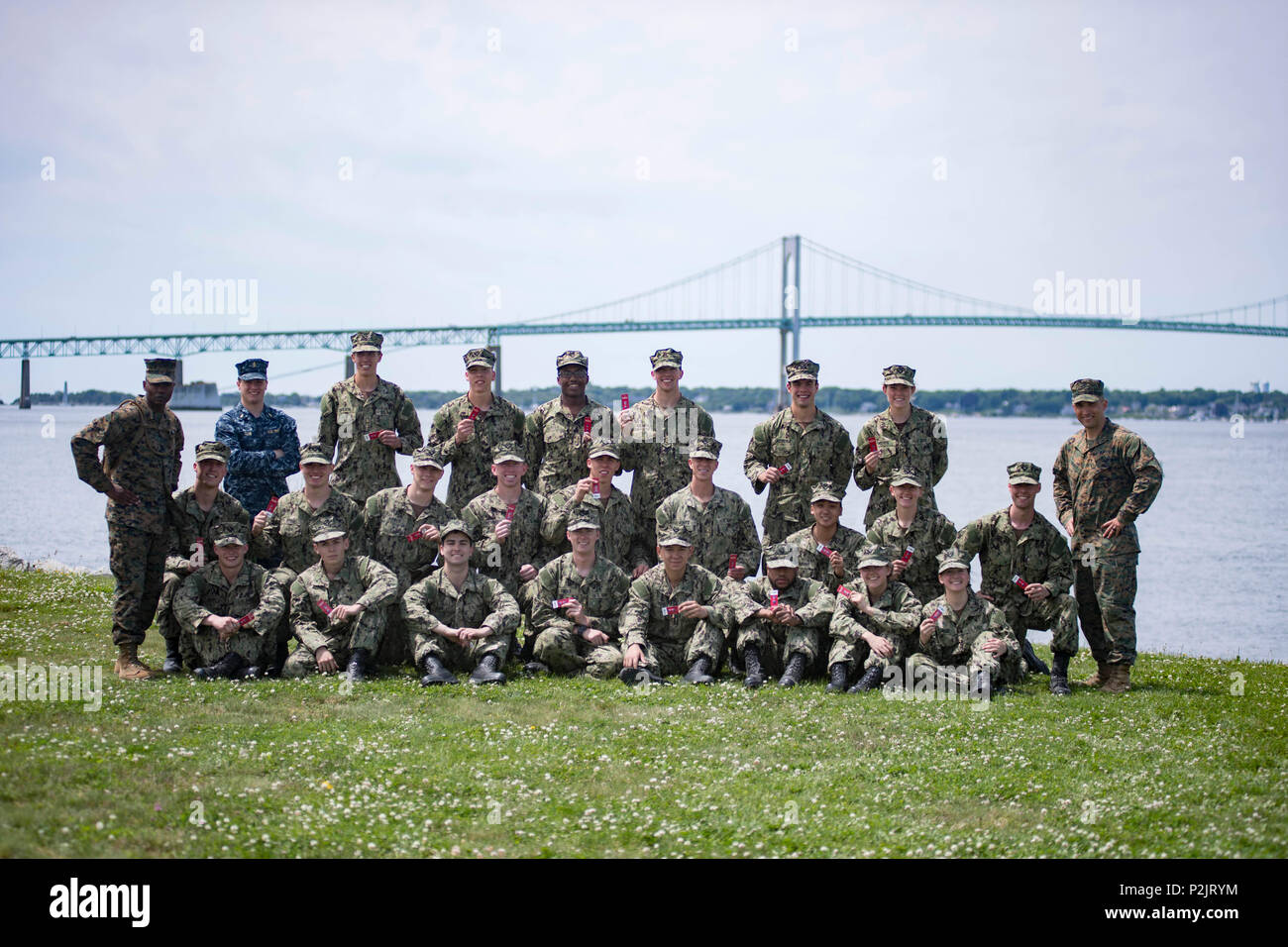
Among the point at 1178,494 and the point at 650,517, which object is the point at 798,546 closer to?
the point at 650,517

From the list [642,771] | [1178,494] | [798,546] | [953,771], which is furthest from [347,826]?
[1178,494]

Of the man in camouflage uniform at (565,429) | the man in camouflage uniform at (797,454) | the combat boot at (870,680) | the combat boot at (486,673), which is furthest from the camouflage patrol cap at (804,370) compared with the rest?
the combat boot at (486,673)

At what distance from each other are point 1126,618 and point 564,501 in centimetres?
571

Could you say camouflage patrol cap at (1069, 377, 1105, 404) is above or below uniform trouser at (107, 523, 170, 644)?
above

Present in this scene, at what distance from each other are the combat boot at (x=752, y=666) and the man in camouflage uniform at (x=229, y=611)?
4485 millimetres

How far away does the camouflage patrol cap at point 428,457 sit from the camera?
37.7ft

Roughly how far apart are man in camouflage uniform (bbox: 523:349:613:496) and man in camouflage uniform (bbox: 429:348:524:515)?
24 cm

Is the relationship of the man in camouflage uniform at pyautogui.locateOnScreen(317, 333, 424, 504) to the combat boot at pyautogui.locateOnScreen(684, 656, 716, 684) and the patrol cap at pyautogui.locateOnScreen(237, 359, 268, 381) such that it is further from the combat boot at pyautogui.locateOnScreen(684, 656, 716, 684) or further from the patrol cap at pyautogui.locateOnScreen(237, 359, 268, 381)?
the combat boot at pyautogui.locateOnScreen(684, 656, 716, 684)

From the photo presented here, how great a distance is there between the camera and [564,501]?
39.1ft

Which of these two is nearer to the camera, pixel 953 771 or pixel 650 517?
pixel 953 771

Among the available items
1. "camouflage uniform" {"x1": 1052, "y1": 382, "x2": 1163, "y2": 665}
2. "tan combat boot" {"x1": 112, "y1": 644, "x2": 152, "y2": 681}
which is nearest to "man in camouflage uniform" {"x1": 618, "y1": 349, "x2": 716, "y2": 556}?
"camouflage uniform" {"x1": 1052, "y1": 382, "x2": 1163, "y2": 665}

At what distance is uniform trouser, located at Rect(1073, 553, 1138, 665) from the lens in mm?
10859

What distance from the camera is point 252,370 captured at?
11867 millimetres

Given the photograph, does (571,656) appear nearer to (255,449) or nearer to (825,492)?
(825,492)
